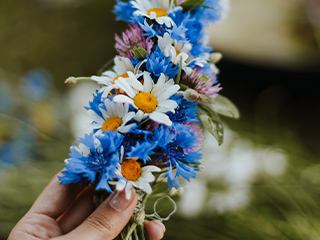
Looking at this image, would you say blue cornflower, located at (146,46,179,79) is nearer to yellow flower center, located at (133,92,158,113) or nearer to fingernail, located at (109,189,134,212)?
yellow flower center, located at (133,92,158,113)

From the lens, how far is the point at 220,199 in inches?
29.4

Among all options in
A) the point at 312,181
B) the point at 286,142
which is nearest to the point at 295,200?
the point at 312,181

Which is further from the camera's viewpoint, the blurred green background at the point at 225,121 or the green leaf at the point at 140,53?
the blurred green background at the point at 225,121

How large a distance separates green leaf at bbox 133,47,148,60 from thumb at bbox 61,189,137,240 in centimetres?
16

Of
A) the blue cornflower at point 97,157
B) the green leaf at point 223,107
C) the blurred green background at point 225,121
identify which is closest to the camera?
the blue cornflower at point 97,157

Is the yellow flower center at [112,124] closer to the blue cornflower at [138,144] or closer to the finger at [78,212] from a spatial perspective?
the blue cornflower at [138,144]

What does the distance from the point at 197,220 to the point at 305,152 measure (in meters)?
0.40

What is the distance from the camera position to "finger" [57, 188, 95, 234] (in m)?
0.48

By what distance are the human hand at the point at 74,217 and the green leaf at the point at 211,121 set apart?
11 centimetres

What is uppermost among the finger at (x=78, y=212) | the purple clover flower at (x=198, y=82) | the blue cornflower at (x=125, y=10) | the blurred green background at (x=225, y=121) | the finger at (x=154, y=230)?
the blue cornflower at (x=125, y=10)

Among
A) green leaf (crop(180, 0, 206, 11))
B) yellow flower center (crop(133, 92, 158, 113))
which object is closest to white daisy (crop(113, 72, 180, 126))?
yellow flower center (crop(133, 92, 158, 113))

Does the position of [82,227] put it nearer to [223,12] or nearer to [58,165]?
[223,12]

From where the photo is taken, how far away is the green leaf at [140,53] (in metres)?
0.38

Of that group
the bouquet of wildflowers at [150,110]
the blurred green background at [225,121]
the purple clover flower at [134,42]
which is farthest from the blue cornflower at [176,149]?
the blurred green background at [225,121]
